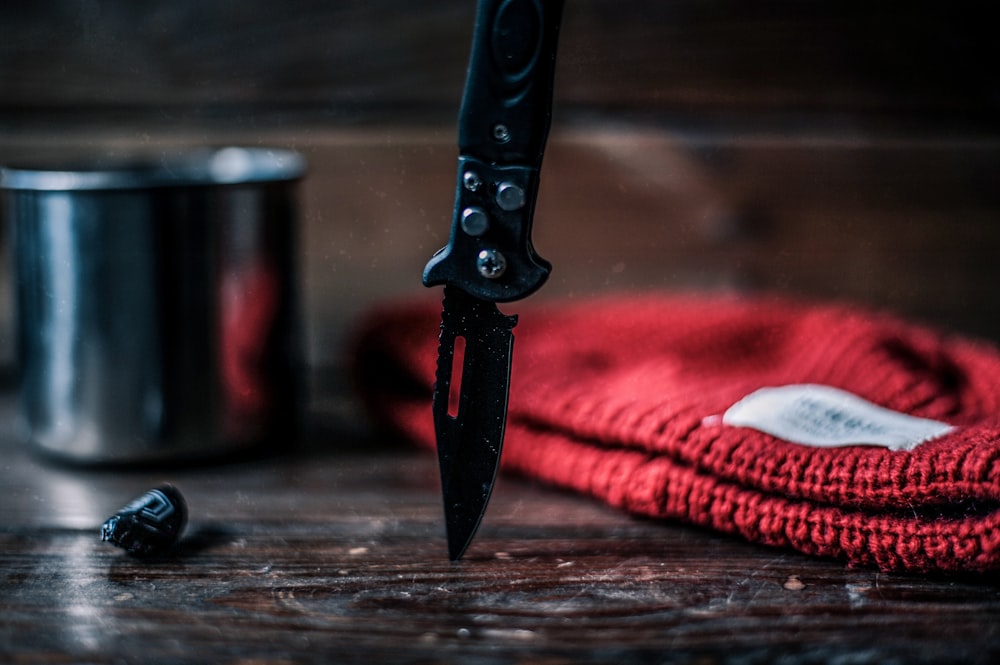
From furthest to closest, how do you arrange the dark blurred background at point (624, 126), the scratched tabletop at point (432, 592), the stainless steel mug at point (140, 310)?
the dark blurred background at point (624, 126) → the stainless steel mug at point (140, 310) → the scratched tabletop at point (432, 592)

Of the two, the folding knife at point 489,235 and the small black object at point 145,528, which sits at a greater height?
the folding knife at point 489,235

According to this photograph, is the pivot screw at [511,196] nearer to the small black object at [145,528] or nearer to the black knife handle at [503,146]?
the black knife handle at [503,146]

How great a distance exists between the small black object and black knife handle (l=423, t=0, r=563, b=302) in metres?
0.16

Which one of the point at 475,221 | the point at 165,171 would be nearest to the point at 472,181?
the point at 475,221

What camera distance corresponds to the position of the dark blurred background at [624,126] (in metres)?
0.74

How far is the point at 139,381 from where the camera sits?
0.52 metres

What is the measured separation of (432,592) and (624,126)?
1.51 feet

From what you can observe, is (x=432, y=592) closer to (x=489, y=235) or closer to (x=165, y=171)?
(x=489, y=235)

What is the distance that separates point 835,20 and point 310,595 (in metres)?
0.57

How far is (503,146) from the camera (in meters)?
0.39

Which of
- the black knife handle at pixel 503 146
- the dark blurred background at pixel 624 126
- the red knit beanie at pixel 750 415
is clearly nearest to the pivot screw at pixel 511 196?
the black knife handle at pixel 503 146

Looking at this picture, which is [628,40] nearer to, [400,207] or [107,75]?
[400,207]

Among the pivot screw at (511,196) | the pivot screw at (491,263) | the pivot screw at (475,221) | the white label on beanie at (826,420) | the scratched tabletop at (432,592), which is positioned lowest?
the scratched tabletop at (432,592)

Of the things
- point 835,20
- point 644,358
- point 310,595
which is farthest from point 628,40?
point 310,595
